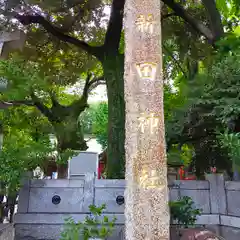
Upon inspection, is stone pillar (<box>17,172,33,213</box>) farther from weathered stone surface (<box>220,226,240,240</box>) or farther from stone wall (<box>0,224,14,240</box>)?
weathered stone surface (<box>220,226,240,240</box>)

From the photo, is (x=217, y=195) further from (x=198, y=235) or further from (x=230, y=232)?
(x=198, y=235)

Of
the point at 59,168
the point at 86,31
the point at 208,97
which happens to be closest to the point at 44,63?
the point at 86,31

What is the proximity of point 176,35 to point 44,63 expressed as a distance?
5.18 metres

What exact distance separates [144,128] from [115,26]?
659cm

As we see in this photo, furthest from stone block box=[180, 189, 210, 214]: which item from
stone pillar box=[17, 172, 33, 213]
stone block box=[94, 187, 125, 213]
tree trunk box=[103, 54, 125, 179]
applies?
stone pillar box=[17, 172, 33, 213]

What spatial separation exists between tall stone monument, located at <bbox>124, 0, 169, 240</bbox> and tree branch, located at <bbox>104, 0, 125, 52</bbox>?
17.8 feet

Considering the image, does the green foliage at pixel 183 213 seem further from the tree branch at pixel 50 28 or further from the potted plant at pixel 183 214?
the tree branch at pixel 50 28

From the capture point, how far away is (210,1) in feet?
22.6

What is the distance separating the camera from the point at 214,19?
6.88m

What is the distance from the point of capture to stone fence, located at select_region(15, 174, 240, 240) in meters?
6.10

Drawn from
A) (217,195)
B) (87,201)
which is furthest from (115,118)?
(217,195)

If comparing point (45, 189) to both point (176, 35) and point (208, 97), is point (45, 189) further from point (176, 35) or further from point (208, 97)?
point (176, 35)

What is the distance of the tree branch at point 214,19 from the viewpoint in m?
6.82

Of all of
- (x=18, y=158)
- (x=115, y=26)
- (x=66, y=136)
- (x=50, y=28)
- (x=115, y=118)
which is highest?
(x=50, y=28)
